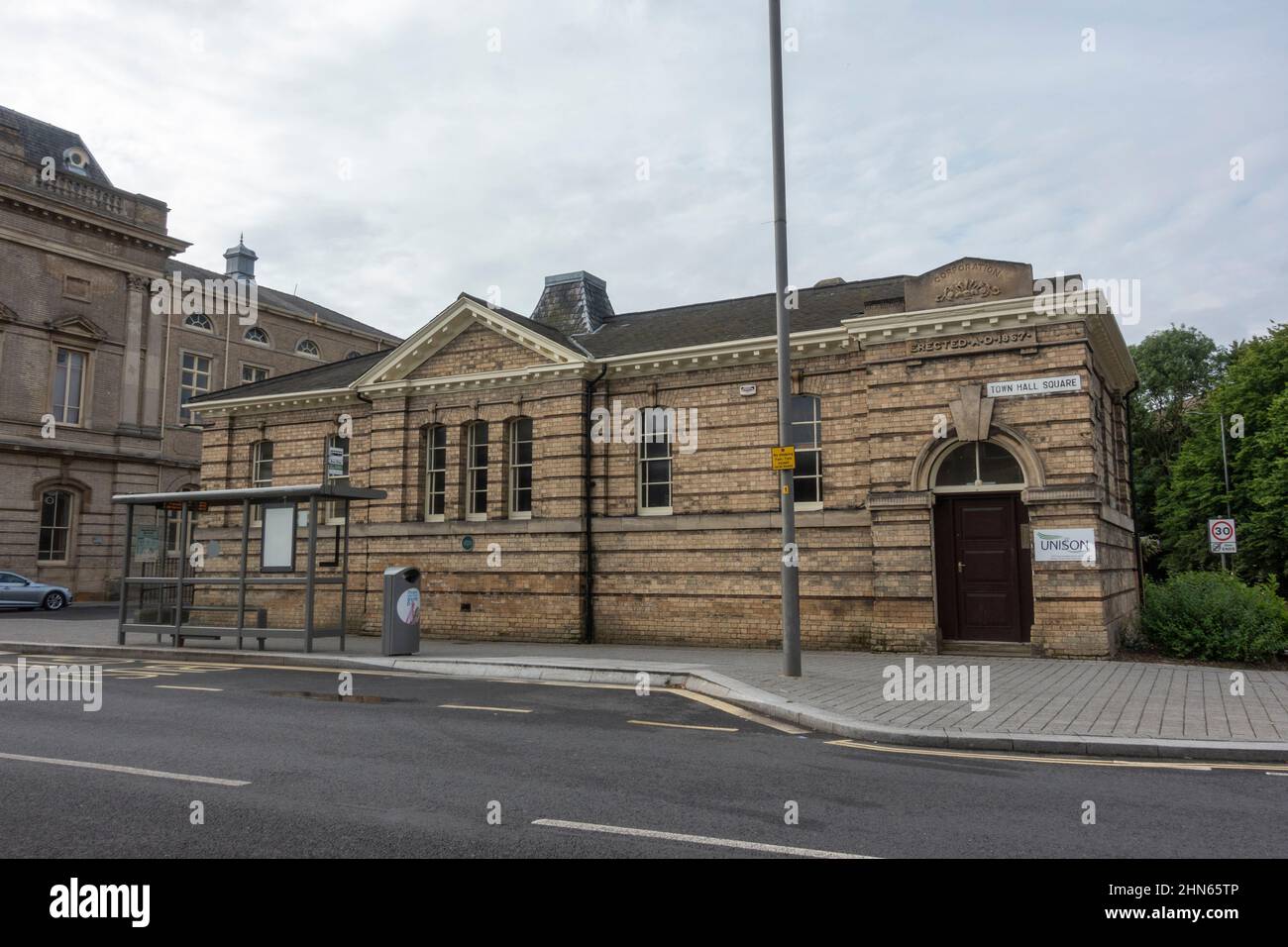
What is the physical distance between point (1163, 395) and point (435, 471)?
48.7 meters

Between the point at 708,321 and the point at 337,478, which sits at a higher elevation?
the point at 708,321

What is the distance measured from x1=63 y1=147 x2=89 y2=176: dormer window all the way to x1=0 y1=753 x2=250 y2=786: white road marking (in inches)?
1467

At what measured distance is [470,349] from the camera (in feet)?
63.5

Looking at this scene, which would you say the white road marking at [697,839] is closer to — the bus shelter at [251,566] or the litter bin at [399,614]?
the litter bin at [399,614]

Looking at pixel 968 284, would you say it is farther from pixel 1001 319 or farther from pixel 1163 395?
pixel 1163 395

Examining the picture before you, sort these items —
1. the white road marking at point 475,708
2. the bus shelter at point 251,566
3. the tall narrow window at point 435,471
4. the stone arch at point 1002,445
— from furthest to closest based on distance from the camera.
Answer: the tall narrow window at point 435,471 < the bus shelter at point 251,566 < the stone arch at point 1002,445 < the white road marking at point 475,708

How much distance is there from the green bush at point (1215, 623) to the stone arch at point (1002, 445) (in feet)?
11.9

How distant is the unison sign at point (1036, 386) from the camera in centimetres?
1398

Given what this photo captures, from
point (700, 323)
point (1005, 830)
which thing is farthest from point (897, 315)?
point (1005, 830)

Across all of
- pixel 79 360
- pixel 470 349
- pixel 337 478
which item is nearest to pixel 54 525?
pixel 79 360

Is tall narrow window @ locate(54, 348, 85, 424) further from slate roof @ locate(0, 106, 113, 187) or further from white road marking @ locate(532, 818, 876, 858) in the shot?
white road marking @ locate(532, 818, 876, 858)

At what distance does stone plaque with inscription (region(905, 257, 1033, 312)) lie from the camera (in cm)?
1445

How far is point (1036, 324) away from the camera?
46.8 ft

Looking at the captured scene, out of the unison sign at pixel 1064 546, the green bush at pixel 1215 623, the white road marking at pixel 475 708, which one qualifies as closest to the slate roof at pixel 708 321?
the unison sign at pixel 1064 546
